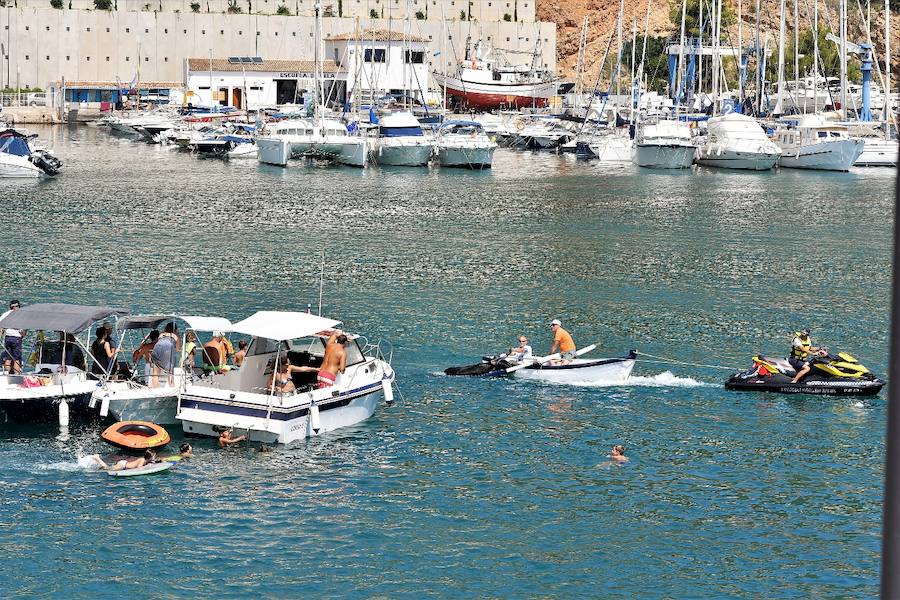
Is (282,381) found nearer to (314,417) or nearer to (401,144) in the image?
(314,417)

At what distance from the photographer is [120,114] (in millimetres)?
133625

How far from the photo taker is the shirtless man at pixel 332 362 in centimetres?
2795

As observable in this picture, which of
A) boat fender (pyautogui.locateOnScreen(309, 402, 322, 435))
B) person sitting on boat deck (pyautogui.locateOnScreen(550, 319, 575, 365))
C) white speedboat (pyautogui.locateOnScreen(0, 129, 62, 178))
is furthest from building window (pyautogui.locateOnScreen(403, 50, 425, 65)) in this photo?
boat fender (pyautogui.locateOnScreen(309, 402, 322, 435))

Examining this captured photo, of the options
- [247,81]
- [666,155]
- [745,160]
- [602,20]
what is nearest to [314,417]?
[666,155]

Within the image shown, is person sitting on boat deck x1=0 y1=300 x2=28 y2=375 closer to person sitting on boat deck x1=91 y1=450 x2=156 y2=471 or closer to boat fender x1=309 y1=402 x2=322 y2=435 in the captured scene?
person sitting on boat deck x1=91 y1=450 x2=156 y2=471

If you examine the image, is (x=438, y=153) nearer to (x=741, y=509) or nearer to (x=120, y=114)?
(x=120, y=114)

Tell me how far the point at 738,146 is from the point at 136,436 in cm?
7501

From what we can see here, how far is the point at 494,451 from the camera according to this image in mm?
27281

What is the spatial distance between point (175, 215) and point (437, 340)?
105ft

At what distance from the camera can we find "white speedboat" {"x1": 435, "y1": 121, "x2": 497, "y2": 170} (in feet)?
320

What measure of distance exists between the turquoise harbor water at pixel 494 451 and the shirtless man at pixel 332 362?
116cm

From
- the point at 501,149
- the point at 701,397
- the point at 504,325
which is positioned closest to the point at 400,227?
the point at 504,325

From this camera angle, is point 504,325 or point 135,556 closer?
point 135,556

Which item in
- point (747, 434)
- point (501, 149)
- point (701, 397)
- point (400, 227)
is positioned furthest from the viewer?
point (501, 149)
